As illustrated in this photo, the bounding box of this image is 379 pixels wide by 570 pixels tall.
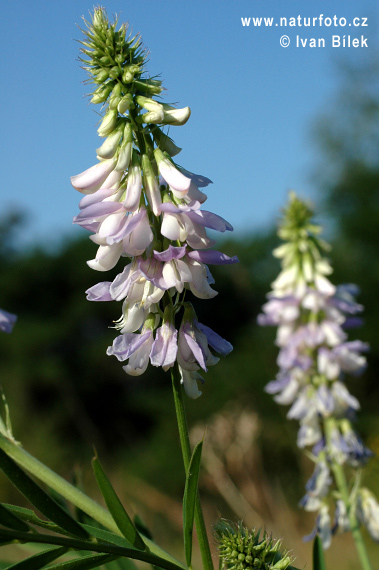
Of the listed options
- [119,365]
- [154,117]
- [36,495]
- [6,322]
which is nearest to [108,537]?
[36,495]

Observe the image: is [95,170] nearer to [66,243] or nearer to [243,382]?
[243,382]

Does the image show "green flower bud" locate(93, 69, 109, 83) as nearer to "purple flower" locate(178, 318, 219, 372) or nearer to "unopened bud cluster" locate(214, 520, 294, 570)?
"purple flower" locate(178, 318, 219, 372)

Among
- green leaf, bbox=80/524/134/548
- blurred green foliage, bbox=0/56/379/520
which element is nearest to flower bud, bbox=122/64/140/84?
green leaf, bbox=80/524/134/548

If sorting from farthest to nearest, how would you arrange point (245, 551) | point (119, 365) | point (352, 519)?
point (119, 365)
point (352, 519)
point (245, 551)

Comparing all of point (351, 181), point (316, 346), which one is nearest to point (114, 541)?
point (316, 346)

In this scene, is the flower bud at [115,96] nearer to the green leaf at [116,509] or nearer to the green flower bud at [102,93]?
the green flower bud at [102,93]

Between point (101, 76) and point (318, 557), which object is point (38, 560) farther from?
point (101, 76)
